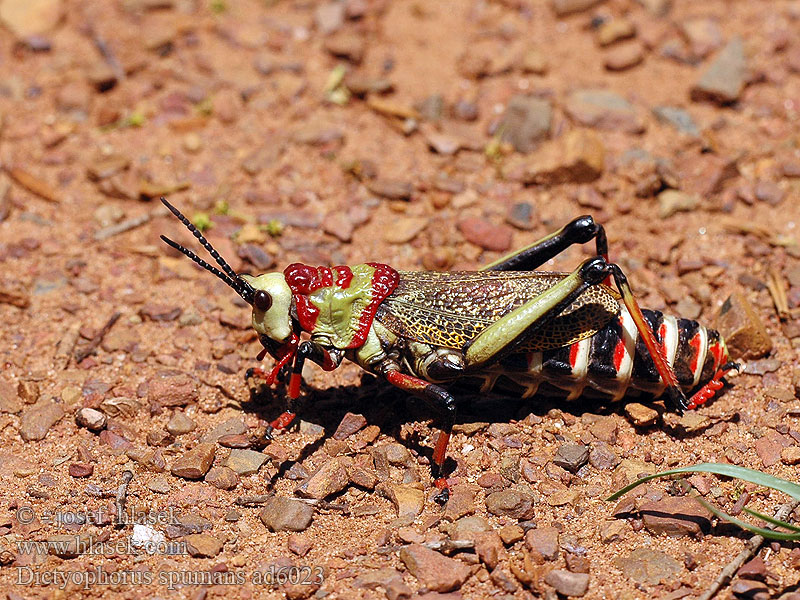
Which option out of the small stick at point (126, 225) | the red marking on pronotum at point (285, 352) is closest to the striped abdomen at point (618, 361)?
the red marking on pronotum at point (285, 352)

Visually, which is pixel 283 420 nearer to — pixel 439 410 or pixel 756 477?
pixel 439 410

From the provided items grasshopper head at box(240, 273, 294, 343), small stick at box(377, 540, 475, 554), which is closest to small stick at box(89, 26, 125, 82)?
grasshopper head at box(240, 273, 294, 343)

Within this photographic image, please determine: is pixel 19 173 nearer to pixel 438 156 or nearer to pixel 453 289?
pixel 438 156

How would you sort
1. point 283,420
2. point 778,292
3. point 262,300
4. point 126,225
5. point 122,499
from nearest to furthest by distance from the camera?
point 122,499, point 262,300, point 283,420, point 778,292, point 126,225

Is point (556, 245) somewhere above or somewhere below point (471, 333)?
above

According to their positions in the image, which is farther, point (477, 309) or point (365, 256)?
point (365, 256)

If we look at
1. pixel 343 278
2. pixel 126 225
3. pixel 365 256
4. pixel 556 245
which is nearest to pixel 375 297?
pixel 343 278
